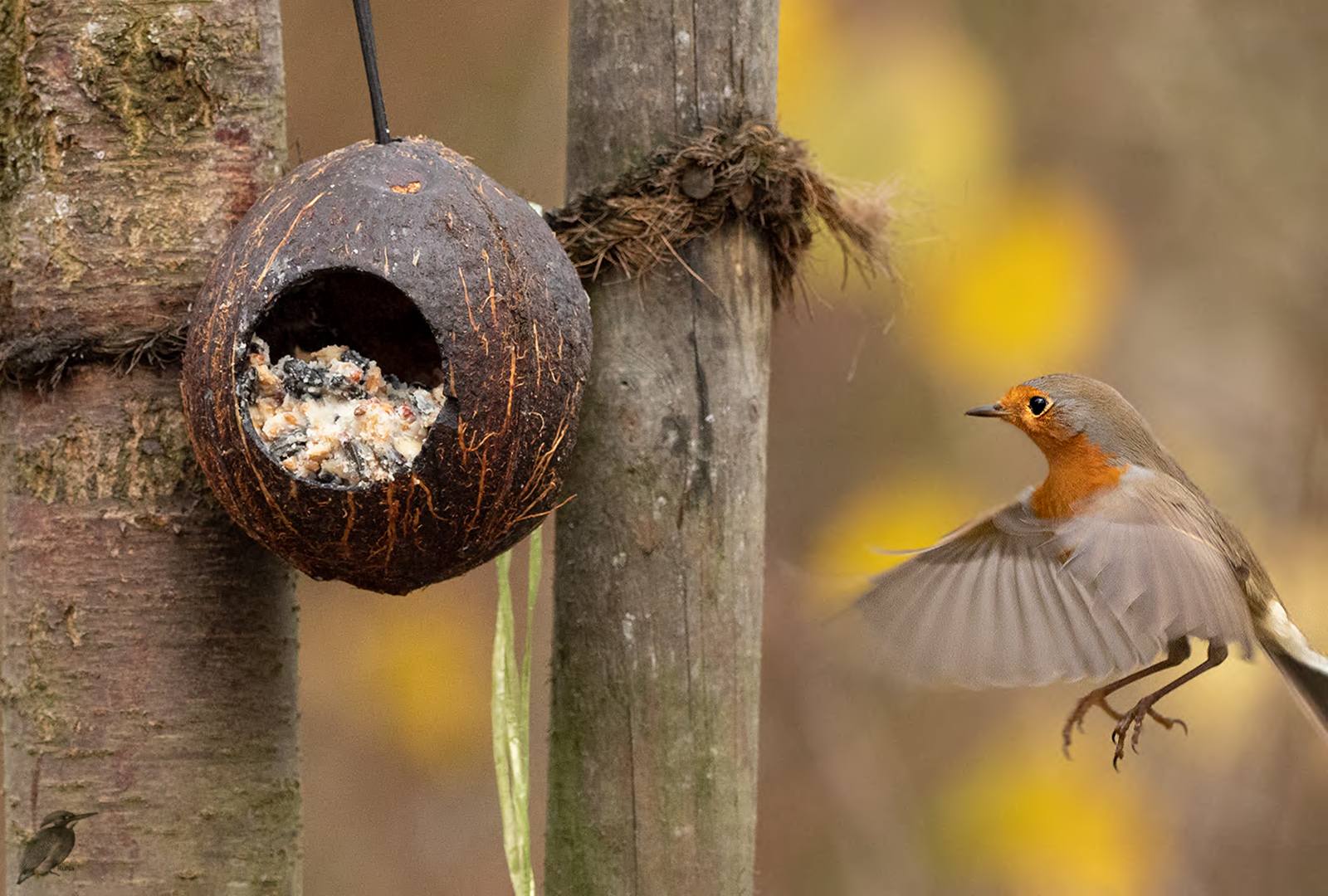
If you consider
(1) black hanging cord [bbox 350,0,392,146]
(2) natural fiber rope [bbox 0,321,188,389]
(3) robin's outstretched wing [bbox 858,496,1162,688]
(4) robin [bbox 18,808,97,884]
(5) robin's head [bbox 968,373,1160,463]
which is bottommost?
(4) robin [bbox 18,808,97,884]

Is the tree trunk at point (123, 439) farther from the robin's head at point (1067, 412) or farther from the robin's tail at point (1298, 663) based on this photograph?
the robin's tail at point (1298, 663)

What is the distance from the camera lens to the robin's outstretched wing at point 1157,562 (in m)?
2.19

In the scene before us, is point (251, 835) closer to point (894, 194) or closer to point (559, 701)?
point (559, 701)

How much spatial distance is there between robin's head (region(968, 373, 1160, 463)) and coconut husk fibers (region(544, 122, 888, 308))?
47 centimetres

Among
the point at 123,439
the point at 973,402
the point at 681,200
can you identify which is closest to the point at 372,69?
the point at 681,200

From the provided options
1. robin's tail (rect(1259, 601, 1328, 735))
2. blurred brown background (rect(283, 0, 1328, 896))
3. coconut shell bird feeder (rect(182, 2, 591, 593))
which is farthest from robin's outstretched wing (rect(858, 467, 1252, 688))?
blurred brown background (rect(283, 0, 1328, 896))

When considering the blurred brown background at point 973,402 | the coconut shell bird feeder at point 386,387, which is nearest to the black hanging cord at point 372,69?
the coconut shell bird feeder at point 386,387

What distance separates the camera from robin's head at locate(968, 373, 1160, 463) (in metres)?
2.37

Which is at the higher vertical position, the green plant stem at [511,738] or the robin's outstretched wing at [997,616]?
the robin's outstretched wing at [997,616]

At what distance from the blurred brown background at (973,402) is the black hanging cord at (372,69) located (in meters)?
1.72

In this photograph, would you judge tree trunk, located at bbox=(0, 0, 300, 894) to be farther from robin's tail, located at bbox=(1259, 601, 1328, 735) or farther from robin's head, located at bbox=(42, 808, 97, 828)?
robin's tail, located at bbox=(1259, 601, 1328, 735)

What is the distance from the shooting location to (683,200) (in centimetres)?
228

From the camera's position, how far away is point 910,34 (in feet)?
13.0

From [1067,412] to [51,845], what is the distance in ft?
5.45
